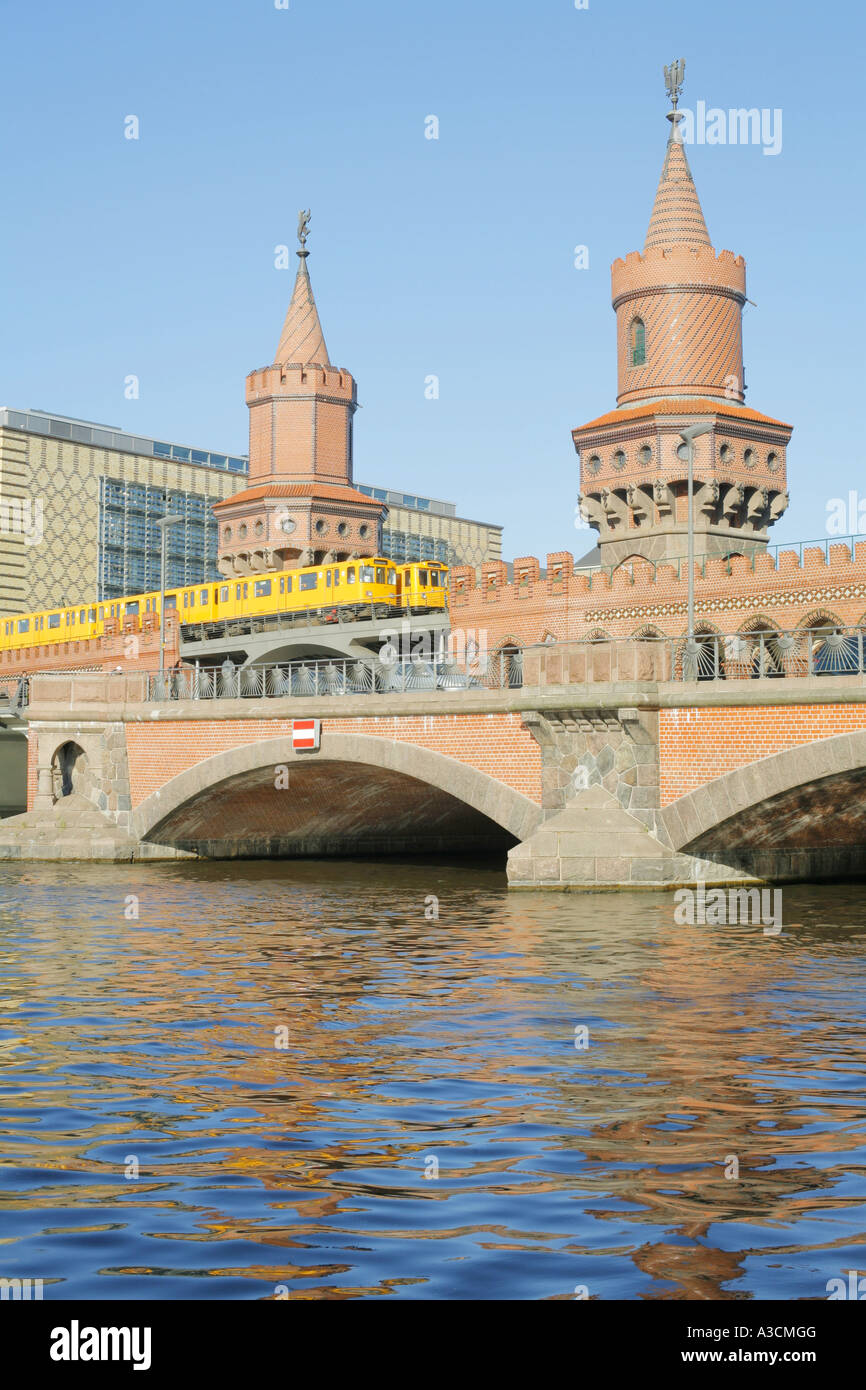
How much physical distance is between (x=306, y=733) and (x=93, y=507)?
53012 mm

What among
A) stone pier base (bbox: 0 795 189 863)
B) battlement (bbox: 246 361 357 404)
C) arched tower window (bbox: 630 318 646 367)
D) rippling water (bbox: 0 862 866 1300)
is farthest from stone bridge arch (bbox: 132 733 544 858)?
battlement (bbox: 246 361 357 404)

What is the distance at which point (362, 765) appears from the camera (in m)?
28.6

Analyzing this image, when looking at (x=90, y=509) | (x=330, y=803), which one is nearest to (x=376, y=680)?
(x=330, y=803)

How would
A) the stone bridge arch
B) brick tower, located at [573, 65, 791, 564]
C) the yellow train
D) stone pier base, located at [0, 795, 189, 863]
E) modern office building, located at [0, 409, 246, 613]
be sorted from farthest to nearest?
modern office building, located at [0, 409, 246, 613]
the yellow train
brick tower, located at [573, 65, 791, 564]
stone pier base, located at [0, 795, 189, 863]
the stone bridge arch

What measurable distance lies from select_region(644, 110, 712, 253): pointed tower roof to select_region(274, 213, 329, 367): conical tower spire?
1697 centimetres

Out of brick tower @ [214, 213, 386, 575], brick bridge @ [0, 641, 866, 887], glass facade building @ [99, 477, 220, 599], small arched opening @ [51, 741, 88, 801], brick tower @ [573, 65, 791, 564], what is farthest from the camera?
glass facade building @ [99, 477, 220, 599]

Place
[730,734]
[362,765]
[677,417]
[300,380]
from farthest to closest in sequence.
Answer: [300,380], [677,417], [362,765], [730,734]

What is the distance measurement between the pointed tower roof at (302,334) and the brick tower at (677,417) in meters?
15.8

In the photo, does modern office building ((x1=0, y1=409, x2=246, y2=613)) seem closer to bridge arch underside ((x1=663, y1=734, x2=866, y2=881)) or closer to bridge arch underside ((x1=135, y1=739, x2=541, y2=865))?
bridge arch underside ((x1=135, y1=739, x2=541, y2=865))

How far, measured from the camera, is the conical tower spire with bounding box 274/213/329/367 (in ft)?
192

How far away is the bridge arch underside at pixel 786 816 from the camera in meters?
20.4

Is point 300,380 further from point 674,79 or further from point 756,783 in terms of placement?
point 756,783

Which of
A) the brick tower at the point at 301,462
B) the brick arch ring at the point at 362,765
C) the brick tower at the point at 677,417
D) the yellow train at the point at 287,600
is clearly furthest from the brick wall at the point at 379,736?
the brick tower at the point at 301,462

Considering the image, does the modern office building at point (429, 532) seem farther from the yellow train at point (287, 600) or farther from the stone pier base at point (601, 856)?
the stone pier base at point (601, 856)
